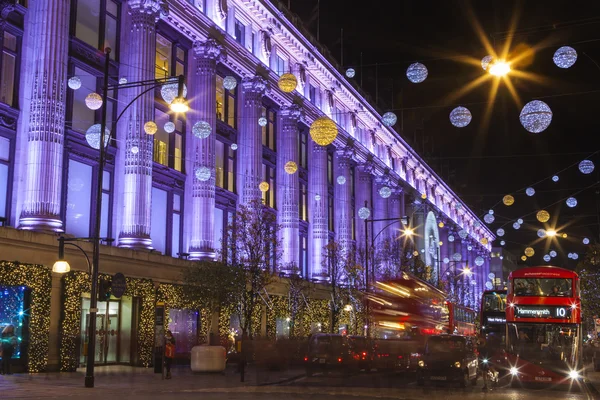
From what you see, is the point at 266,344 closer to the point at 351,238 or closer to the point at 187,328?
the point at 187,328

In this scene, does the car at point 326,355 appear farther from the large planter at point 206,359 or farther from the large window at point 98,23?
the large window at point 98,23

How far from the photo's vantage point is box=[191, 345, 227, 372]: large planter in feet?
102

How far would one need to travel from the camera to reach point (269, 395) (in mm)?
21656

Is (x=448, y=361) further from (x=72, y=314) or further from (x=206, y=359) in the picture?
(x=72, y=314)

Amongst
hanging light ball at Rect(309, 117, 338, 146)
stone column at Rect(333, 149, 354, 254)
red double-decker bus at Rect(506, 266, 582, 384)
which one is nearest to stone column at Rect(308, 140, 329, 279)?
stone column at Rect(333, 149, 354, 254)

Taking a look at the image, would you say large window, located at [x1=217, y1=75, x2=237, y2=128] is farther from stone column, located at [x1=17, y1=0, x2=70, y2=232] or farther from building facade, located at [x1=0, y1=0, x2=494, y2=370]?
stone column, located at [x1=17, y1=0, x2=70, y2=232]

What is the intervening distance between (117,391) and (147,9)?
21818 mm

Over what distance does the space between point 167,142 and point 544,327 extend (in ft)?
74.8

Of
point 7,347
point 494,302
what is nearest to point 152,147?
point 7,347

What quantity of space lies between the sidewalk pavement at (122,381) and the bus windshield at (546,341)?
9294mm

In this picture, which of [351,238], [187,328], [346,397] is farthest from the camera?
[351,238]

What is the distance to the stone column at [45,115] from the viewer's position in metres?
29.4

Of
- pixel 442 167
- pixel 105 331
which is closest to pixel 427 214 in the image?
pixel 442 167

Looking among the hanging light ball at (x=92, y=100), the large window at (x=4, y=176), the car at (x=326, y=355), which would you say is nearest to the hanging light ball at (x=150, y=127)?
the hanging light ball at (x=92, y=100)
